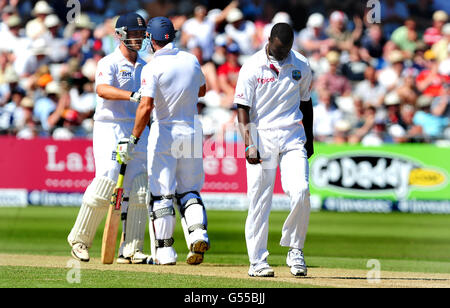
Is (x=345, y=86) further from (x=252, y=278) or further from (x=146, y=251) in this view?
(x=252, y=278)

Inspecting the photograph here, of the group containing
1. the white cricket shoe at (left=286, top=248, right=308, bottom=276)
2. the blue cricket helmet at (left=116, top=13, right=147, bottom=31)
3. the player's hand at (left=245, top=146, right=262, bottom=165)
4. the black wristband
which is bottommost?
the white cricket shoe at (left=286, top=248, right=308, bottom=276)

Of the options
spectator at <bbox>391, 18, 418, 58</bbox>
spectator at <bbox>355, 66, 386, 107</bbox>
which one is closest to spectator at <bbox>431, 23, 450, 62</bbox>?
spectator at <bbox>391, 18, 418, 58</bbox>

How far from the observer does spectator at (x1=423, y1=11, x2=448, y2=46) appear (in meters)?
23.0

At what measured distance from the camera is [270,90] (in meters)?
9.12

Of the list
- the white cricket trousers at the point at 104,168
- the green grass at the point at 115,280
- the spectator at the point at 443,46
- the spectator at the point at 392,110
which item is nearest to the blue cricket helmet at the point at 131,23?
the white cricket trousers at the point at 104,168

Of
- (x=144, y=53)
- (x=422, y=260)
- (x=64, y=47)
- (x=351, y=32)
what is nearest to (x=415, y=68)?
(x=351, y=32)

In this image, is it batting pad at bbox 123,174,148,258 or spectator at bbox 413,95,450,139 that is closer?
batting pad at bbox 123,174,148,258

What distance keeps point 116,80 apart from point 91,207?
1436 mm

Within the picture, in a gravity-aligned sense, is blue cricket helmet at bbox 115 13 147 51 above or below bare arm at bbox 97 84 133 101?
above

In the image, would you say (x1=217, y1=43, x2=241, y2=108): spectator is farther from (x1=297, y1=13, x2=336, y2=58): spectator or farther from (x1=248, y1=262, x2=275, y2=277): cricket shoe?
(x1=248, y1=262, x2=275, y2=277): cricket shoe

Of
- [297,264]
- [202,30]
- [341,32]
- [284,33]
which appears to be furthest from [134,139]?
[341,32]

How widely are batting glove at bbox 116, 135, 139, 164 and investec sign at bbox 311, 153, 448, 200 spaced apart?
9834 millimetres

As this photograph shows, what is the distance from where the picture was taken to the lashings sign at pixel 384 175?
62.6 ft

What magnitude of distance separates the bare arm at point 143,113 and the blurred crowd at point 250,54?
31.0 feet
